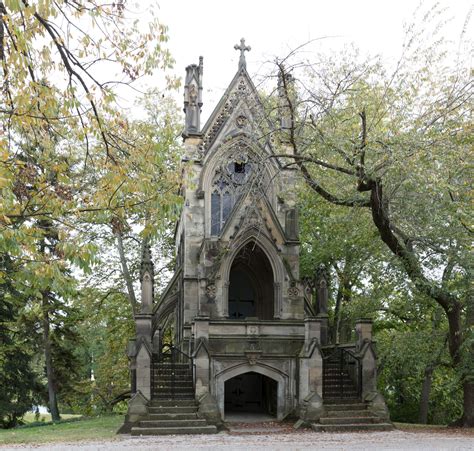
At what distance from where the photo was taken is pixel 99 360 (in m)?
30.5

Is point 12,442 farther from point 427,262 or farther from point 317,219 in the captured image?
point 317,219

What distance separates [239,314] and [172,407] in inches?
275

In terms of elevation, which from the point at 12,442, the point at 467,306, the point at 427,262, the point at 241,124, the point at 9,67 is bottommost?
the point at 12,442

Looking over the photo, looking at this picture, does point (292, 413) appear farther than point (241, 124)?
No

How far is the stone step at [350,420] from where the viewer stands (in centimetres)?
1672

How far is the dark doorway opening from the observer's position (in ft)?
73.3

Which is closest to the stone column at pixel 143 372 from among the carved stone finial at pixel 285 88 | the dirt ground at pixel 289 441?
the dirt ground at pixel 289 441

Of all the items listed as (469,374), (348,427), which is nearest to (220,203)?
(348,427)

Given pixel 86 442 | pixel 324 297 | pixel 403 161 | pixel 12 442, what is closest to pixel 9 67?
pixel 403 161

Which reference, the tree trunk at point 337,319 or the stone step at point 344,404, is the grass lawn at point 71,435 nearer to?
the stone step at point 344,404

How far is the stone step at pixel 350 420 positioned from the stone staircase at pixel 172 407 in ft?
9.80

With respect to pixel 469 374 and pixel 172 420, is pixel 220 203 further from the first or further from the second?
pixel 469 374

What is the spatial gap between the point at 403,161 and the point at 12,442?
11.9 metres

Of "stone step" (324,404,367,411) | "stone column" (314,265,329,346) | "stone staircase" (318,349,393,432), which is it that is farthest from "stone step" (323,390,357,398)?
"stone column" (314,265,329,346)
